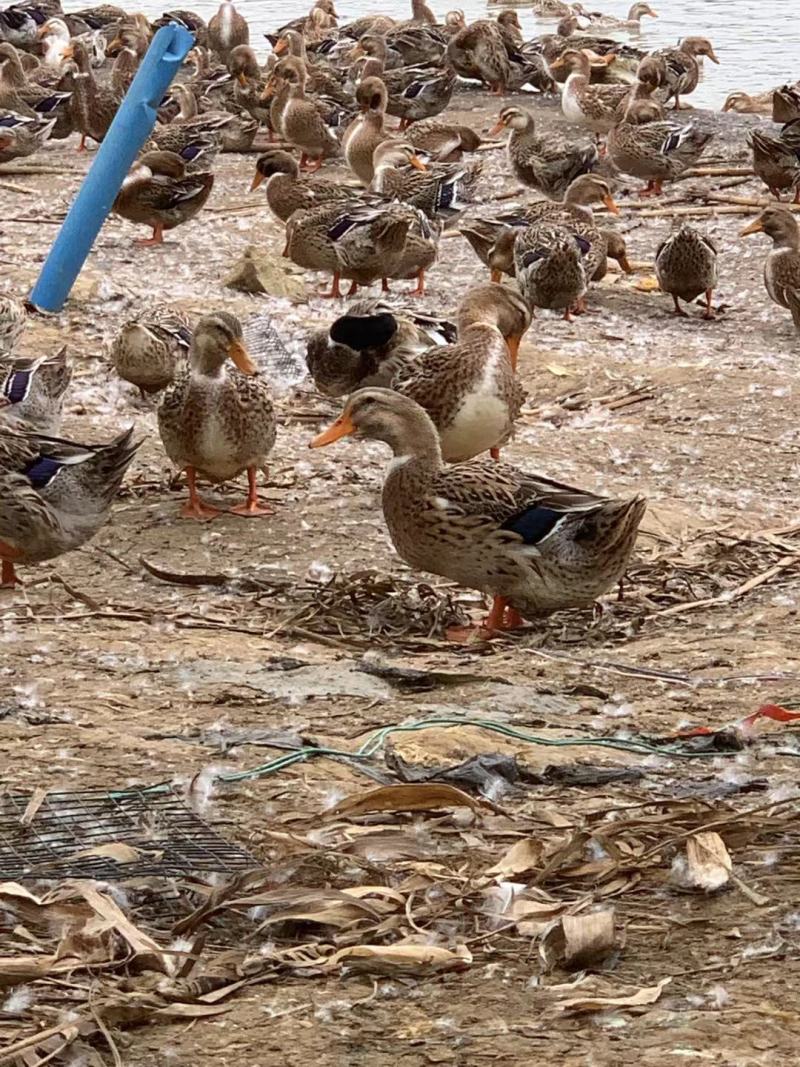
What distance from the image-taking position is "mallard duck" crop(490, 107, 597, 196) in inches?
576

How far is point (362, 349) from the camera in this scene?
8.49 metres

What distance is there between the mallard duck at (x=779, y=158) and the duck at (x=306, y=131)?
4.13m

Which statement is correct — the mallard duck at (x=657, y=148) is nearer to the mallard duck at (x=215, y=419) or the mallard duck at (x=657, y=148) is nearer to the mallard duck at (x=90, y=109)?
the mallard duck at (x=90, y=109)

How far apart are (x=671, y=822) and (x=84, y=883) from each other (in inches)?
46.6

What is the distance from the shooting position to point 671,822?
3.63m

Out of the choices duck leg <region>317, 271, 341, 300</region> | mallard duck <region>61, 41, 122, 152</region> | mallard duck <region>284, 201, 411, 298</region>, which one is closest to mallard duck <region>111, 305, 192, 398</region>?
mallard duck <region>284, 201, 411, 298</region>

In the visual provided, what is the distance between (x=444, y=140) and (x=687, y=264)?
5.20 metres

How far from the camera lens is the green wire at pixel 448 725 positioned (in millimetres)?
4219

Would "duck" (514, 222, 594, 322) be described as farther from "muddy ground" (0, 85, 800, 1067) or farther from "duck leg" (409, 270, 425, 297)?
"duck leg" (409, 270, 425, 297)

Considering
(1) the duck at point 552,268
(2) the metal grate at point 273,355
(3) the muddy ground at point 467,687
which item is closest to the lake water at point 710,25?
(1) the duck at point 552,268

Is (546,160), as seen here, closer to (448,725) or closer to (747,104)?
(747,104)

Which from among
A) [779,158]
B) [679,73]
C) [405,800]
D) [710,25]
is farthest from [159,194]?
[710,25]

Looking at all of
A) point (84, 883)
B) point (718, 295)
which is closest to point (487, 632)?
point (84, 883)

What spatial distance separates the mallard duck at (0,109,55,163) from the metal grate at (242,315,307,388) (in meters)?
5.95
